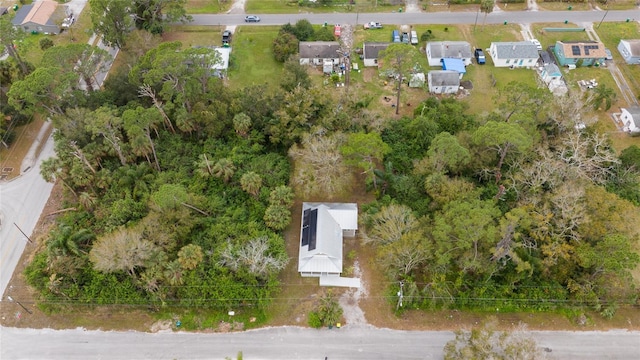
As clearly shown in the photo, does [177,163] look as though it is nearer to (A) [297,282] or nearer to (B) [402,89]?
(A) [297,282]

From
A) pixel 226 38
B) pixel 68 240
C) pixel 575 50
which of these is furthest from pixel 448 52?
pixel 68 240

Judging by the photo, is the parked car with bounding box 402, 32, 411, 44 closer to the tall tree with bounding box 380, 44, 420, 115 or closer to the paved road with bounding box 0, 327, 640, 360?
the tall tree with bounding box 380, 44, 420, 115

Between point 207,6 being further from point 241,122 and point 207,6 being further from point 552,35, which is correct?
point 552,35

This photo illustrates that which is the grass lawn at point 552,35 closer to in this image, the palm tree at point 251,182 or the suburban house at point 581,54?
the suburban house at point 581,54

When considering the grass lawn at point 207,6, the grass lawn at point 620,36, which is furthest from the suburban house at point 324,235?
the grass lawn at point 620,36

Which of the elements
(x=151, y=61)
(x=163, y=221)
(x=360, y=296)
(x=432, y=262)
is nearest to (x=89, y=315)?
(x=163, y=221)

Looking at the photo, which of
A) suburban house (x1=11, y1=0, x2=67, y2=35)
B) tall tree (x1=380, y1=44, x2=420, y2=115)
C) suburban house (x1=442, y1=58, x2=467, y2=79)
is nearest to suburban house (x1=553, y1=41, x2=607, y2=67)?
suburban house (x1=442, y1=58, x2=467, y2=79)
